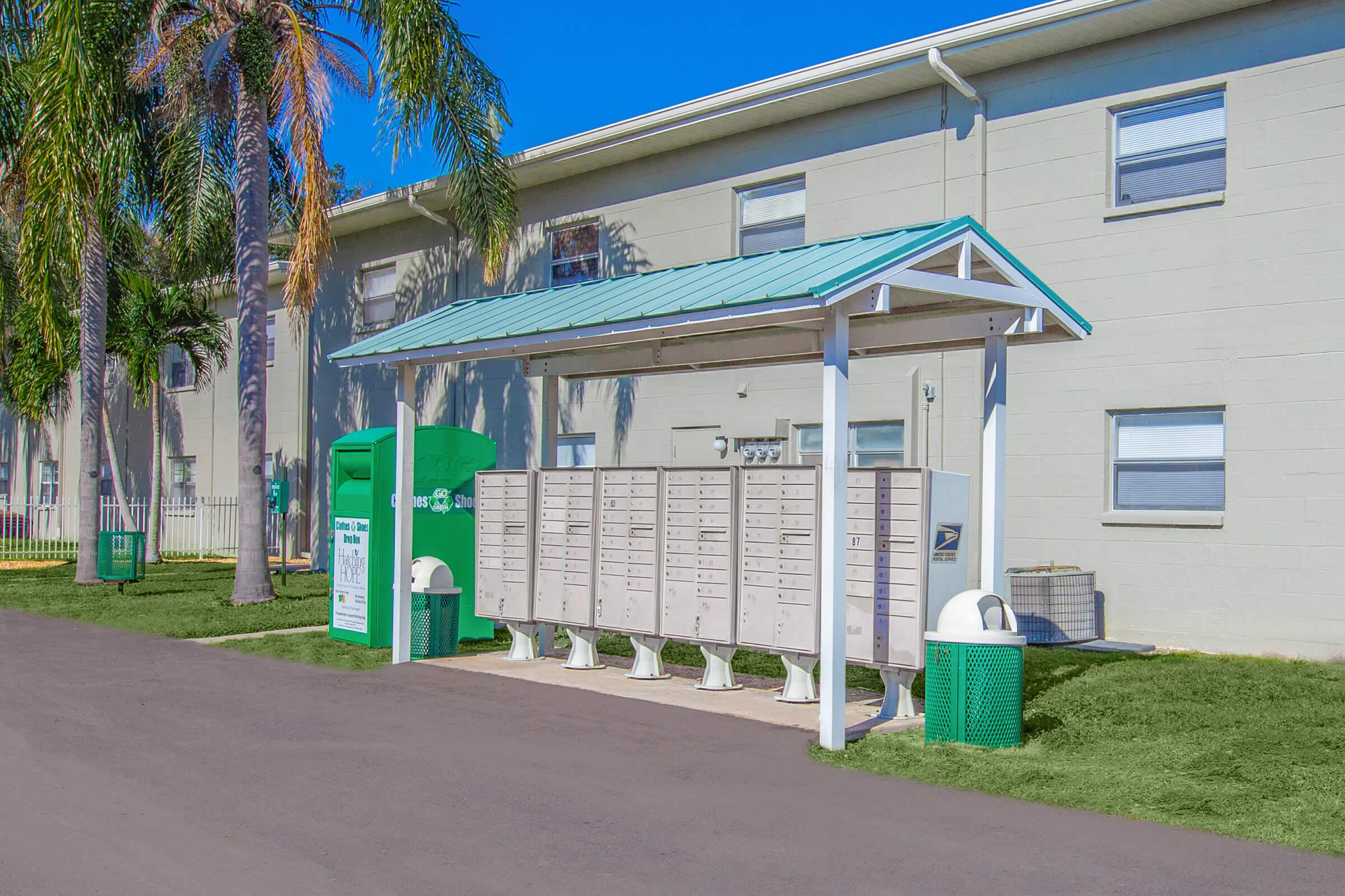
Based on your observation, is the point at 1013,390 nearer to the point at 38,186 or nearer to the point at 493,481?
the point at 493,481

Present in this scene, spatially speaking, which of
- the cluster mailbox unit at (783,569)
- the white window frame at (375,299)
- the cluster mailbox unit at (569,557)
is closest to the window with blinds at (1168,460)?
the cluster mailbox unit at (783,569)

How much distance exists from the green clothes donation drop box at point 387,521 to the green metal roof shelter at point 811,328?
94 cm

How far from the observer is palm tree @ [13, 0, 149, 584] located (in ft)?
48.2

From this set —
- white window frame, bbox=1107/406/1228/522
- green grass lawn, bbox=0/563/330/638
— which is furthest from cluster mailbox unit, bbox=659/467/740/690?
green grass lawn, bbox=0/563/330/638

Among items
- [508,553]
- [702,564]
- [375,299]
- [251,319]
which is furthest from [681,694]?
[375,299]

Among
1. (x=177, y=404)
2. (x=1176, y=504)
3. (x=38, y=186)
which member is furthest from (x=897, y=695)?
(x=177, y=404)

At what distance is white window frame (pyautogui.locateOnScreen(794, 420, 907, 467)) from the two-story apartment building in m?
0.04

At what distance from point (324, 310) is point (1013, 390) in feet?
49.8

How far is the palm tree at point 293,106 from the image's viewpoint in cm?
1570

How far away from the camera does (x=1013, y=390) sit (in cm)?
1394

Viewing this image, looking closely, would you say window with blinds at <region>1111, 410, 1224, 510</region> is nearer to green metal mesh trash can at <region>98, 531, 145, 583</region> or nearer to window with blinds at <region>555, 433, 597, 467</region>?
window with blinds at <region>555, 433, 597, 467</region>

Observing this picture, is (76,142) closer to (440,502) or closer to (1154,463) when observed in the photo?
(440,502)

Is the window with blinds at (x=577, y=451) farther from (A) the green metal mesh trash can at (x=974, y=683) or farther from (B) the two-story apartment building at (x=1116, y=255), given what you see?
(A) the green metal mesh trash can at (x=974, y=683)

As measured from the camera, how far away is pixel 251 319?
17.0 m
